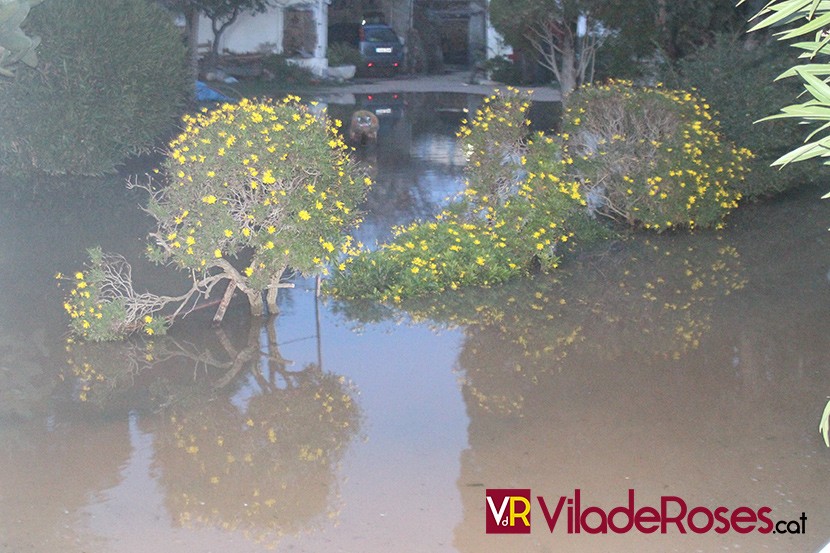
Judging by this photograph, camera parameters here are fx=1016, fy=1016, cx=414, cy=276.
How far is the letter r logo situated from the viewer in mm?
4402

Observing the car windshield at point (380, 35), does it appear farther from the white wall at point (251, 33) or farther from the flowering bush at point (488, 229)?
the flowering bush at point (488, 229)

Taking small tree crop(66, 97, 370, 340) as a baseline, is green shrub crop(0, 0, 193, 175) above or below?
above

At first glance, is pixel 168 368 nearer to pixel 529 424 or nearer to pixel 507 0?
pixel 529 424

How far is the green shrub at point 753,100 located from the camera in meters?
11.4

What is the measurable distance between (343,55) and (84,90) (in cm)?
2164


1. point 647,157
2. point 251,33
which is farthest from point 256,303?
point 251,33

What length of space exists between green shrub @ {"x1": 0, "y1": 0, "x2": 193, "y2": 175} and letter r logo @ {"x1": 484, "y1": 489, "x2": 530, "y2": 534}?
32.2 feet

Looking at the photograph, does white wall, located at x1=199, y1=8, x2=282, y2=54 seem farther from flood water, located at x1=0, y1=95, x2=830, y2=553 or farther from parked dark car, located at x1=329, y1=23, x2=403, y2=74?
flood water, located at x1=0, y1=95, x2=830, y2=553

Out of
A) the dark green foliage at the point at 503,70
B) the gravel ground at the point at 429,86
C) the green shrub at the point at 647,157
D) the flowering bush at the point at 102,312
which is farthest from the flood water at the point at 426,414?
the dark green foliage at the point at 503,70

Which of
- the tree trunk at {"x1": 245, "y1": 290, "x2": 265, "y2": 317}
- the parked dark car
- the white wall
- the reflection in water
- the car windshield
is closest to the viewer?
the reflection in water

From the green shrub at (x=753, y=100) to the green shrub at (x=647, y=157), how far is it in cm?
121

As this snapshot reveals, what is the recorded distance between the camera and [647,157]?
9.98m

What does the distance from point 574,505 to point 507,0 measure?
12.6m

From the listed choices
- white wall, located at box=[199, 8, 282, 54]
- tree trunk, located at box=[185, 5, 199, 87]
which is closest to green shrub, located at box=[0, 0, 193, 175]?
tree trunk, located at box=[185, 5, 199, 87]
